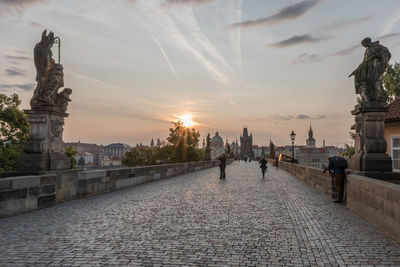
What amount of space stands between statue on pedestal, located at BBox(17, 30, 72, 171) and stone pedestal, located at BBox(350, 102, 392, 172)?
8878 mm

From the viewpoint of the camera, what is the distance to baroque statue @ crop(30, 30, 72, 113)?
9.44 m

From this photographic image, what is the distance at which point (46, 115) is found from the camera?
9.38 metres

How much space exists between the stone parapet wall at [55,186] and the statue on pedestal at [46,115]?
1.72 feet

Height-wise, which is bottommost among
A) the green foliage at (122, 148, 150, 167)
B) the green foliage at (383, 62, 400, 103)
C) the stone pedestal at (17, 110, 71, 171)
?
the green foliage at (122, 148, 150, 167)

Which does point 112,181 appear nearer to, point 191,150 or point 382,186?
point 382,186

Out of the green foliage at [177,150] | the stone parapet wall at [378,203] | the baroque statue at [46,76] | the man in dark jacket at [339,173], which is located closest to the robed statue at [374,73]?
the man in dark jacket at [339,173]

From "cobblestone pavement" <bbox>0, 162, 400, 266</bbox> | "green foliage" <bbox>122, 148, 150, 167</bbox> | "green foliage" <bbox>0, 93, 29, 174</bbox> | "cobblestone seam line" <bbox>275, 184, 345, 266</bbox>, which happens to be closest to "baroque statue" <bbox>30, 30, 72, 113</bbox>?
"cobblestone pavement" <bbox>0, 162, 400, 266</bbox>

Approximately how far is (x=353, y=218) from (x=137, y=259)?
5.16 metres

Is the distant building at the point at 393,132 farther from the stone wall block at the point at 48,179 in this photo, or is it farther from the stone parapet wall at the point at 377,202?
the stone wall block at the point at 48,179

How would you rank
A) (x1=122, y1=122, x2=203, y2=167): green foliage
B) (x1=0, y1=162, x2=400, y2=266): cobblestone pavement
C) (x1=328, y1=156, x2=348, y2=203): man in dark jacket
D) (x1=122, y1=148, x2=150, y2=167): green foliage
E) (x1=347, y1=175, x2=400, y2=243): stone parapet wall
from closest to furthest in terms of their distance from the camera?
(x1=0, y1=162, x2=400, y2=266): cobblestone pavement < (x1=347, y1=175, x2=400, y2=243): stone parapet wall < (x1=328, y1=156, x2=348, y2=203): man in dark jacket < (x1=122, y1=122, x2=203, y2=167): green foliage < (x1=122, y1=148, x2=150, y2=167): green foliage

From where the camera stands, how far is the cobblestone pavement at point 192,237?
14.5 ft

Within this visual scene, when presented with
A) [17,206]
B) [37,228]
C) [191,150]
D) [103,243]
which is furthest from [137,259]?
[191,150]

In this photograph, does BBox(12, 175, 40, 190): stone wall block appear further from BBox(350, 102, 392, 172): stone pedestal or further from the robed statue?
the robed statue

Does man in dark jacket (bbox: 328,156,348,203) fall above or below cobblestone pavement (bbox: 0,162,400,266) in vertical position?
above
